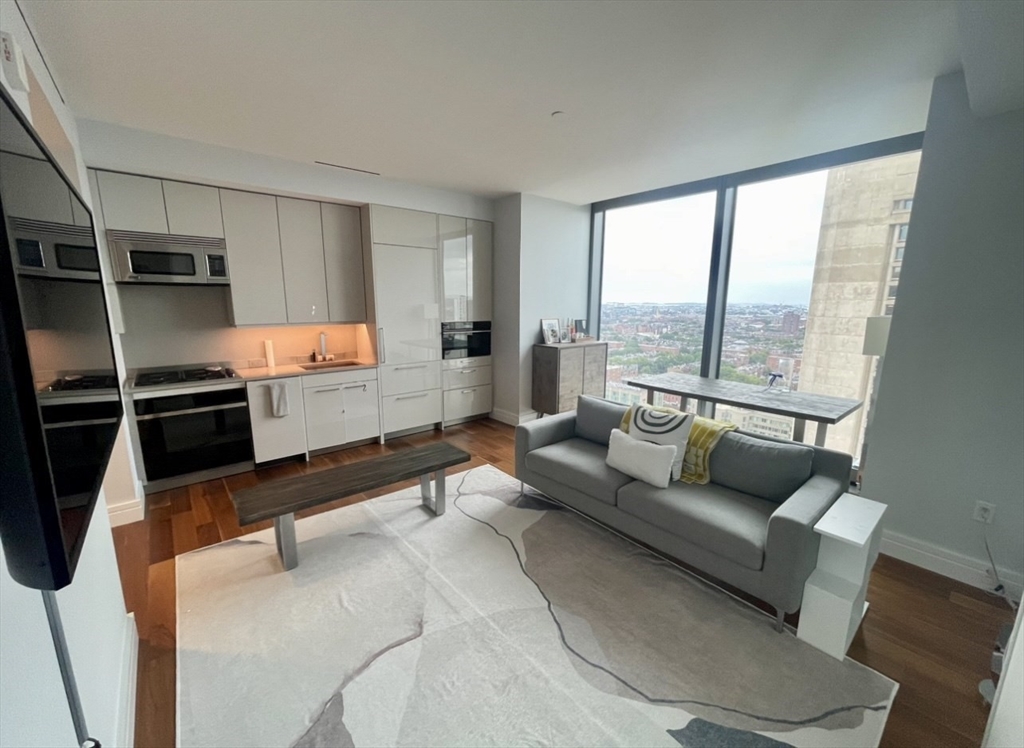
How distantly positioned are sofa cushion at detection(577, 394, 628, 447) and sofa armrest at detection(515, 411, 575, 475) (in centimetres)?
11

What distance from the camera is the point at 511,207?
4668mm

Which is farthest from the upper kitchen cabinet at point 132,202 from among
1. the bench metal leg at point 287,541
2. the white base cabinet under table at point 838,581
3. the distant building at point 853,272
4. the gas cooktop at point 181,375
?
the distant building at point 853,272

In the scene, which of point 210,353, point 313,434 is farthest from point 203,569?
point 210,353

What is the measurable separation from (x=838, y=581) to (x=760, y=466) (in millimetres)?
626

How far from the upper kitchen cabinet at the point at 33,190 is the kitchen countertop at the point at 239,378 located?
2.44 m

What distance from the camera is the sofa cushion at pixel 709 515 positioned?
1.98 meters

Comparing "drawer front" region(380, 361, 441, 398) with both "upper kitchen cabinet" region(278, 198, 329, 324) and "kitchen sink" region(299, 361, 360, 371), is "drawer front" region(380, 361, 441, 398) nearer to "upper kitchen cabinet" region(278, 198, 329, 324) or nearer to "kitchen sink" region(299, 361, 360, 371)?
"kitchen sink" region(299, 361, 360, 371)

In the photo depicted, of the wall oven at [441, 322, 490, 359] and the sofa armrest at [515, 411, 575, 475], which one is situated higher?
the wall oven at [441, 322, 490, 359]

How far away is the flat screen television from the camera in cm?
58

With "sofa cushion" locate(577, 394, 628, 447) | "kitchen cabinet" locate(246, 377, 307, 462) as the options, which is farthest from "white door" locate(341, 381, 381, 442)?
"sofa cushion" locate(577, 394, 628, 447)

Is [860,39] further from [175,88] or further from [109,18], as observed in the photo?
[175,88]

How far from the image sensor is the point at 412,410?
459 cm

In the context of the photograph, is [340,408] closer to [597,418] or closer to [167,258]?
[167,258]

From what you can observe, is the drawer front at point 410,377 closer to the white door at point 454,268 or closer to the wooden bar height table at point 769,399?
the white door at point 454,268
